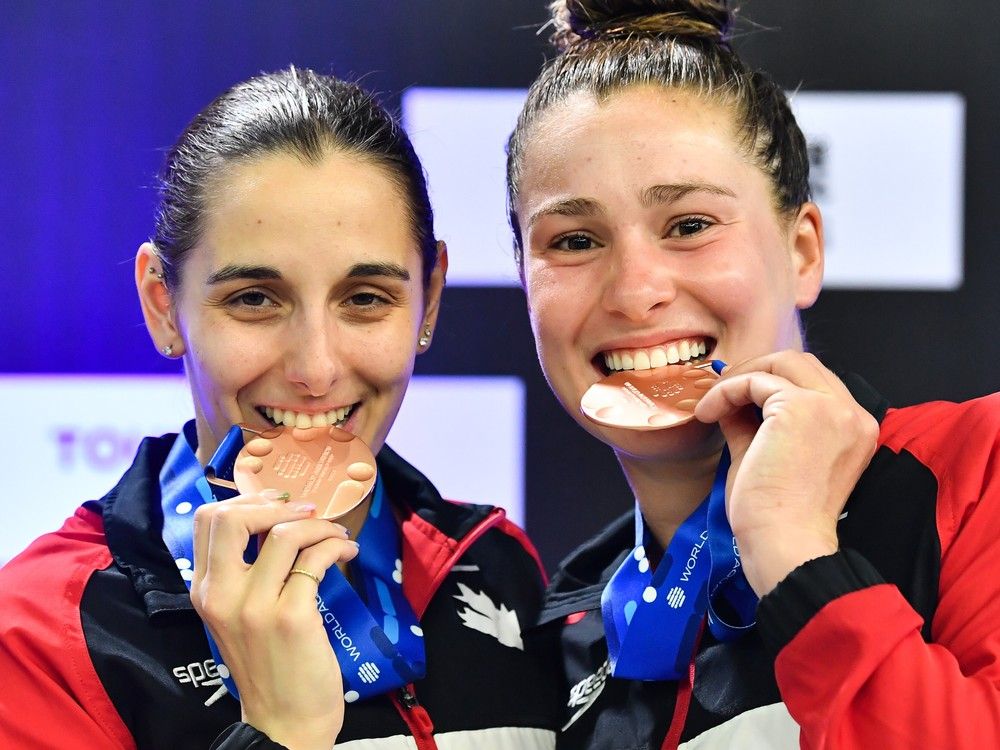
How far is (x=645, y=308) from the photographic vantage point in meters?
1.84

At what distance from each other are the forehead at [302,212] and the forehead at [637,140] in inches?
9.5

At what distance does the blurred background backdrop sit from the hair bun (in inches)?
34.8

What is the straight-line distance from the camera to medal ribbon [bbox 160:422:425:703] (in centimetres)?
183

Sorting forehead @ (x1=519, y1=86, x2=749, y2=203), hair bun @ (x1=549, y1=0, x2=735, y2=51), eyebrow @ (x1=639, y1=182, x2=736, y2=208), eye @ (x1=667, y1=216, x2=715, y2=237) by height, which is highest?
hair bun @ (x1=549, y1=0, x2=735, y2=51)

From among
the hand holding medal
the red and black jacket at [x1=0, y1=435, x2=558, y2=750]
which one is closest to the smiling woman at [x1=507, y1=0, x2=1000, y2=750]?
the red and black jacket at [x1=0, y1=435, x2=558, y2=750]

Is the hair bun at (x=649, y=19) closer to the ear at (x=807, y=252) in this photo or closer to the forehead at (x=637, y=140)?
the forehead at (x=637, y=140)

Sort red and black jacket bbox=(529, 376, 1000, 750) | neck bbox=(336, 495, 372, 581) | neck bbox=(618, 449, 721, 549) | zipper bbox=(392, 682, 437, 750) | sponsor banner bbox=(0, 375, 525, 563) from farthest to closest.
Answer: sponsor banner bbox=(0, 375, 525, 563) → neck bbox=(336, 495, 372, 581) → neck bbox=(618, 449, 721, 549) → zipper bbox=(392, 682, 437, 750) → red and black jacket bbox=(529, 376, 1000, 750)

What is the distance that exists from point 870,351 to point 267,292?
5.42 ft

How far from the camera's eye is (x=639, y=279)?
184cm

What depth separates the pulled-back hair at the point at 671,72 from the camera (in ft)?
6.40

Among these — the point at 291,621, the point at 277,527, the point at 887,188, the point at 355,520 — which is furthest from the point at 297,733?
the point at 887,188

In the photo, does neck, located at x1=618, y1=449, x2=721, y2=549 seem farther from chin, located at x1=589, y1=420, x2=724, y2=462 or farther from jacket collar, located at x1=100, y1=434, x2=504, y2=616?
jacket collar, located at x1=100, y1=434, x2=504, y2=616

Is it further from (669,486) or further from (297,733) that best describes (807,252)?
(297,733)

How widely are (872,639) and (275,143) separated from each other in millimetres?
1067
